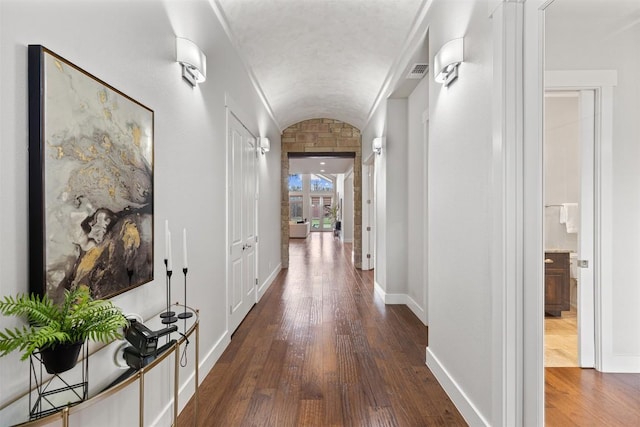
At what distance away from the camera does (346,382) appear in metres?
2.29

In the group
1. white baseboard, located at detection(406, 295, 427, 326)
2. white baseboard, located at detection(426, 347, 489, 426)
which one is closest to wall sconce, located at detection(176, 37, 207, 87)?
white baseboard, located at detection(426, 347, 489, 426)

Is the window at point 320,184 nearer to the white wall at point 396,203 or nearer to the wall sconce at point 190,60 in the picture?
the white wall at point 396,203

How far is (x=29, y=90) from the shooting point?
0.97 meters

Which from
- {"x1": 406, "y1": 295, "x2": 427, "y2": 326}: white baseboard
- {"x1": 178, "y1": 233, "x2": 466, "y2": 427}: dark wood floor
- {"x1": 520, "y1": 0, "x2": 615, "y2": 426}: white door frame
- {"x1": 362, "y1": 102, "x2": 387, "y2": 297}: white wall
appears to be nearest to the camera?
{"x1": 520, "y1": 0, "x2": 615, "y2": 426}: white door frame

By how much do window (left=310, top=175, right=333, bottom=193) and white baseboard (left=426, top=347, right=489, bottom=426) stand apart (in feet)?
52.0

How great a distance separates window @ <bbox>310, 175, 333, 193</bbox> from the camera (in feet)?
59.7

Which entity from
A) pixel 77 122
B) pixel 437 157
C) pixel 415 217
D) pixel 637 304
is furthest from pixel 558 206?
pixel 415 217

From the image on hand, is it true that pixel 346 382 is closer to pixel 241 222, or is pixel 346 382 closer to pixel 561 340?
pixel 561 340

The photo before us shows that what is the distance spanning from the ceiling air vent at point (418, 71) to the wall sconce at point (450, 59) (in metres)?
1.16

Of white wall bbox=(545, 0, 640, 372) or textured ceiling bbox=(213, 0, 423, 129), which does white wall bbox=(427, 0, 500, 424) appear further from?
textured ceiling bbox=(213, 0, 423, 129)

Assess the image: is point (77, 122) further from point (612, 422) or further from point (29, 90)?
point (612, 422)

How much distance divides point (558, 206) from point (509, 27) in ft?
2.83

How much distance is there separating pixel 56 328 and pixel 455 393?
6.89 feet

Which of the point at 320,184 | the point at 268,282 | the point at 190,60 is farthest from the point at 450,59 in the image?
the point at 320,184
